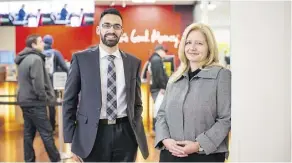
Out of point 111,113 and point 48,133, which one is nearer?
point 111,113

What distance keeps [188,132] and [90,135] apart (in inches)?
26.0

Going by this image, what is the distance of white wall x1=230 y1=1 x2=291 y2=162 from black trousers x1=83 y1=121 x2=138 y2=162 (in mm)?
687

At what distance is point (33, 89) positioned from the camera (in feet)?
15.1

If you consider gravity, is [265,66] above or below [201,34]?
below

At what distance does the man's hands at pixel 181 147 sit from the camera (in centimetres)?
227

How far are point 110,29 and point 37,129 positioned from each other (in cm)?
242

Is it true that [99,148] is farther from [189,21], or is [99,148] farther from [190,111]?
[189,21]

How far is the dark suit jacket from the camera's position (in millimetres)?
2584

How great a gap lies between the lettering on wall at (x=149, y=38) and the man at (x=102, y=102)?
6.76 meters

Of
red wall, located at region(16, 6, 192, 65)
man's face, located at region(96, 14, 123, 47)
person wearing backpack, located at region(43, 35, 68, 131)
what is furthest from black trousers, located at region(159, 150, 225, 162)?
red wall, located at region(16, 6, 192, 65)

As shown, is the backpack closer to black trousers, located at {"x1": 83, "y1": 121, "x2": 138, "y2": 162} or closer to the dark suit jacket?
the dark suit jacket

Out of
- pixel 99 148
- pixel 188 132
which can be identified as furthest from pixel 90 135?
pixel 188 132

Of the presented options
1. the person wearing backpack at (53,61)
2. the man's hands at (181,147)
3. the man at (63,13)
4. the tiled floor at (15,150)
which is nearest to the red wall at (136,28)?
the person wearing backpack at (53,61)

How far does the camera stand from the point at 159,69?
5781mm
